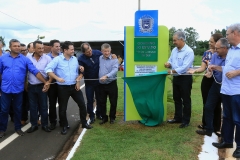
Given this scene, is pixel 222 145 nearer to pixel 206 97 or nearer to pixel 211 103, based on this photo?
pixel 211 103

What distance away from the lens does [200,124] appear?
614 cm

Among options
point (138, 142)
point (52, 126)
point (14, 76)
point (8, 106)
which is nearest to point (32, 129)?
point (52, 126)

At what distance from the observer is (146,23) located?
5.79 meters

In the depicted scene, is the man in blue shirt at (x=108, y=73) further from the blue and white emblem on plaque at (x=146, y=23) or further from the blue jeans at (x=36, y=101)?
the blue jeans at (x=36, y=101)

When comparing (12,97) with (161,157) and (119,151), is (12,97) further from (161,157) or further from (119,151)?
(161,157)

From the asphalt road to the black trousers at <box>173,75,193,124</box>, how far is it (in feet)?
8.27

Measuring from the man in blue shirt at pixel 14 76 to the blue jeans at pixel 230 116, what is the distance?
3630mm

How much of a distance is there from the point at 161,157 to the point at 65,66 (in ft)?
9.05

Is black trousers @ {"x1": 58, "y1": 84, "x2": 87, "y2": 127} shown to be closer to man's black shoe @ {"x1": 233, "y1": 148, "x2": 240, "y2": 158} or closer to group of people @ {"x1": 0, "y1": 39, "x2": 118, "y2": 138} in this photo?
group of people @ {"x1": 0, "y1": 39, "x2": 118, "y2": 138}

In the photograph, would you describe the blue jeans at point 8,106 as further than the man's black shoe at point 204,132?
Yes

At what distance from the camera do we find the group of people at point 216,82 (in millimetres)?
4125

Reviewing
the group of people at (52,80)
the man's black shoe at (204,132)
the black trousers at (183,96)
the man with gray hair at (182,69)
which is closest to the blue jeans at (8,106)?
the group of people at (52,80)

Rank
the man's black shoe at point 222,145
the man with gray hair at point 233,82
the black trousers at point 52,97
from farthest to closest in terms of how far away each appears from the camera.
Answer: the black trousers at point 52,97, the man's black shoe at point 222,145, the man with gray hair at point 233,82

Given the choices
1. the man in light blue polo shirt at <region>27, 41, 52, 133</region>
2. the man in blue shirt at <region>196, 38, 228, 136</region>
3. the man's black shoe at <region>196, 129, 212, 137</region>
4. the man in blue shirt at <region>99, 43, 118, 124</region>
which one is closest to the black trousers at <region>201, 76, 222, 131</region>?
the man in blue shirt at <region>196, 38, 228, 136</region>
